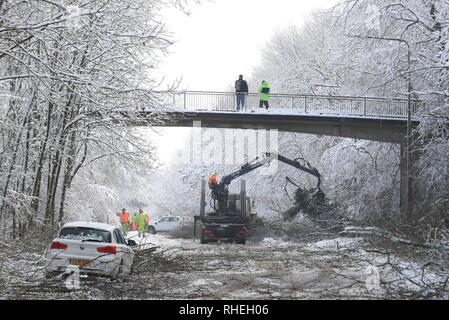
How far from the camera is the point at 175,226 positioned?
4609 centimetres

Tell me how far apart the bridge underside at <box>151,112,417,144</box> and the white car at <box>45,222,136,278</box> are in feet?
56.7

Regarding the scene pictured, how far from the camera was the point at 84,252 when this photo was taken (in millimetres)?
12398

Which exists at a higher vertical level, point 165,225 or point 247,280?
point 247,280

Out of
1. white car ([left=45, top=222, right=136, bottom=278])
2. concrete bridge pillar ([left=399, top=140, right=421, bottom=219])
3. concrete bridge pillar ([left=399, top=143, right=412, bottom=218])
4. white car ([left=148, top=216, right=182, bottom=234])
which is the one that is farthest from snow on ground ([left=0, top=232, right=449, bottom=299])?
white car ([left=148, top=216, right=182, bottom=234])

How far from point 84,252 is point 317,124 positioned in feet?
68.4

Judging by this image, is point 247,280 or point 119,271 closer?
point 119,271

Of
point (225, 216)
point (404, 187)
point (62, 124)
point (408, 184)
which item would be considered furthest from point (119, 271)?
point (404, 187)

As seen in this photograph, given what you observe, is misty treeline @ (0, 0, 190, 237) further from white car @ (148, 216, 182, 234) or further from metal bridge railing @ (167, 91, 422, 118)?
white car @ (148, 216, 182, 234)

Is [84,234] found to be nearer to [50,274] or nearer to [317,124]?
[50,274]

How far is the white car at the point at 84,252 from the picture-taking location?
12266mm

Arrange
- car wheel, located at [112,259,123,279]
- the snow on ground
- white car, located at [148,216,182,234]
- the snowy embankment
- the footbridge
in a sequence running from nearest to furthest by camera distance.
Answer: the snow on ground, the snowy embankment, car wheel, located at [112,259,123,279], the footbridge, white car, located at [148,216,182,234]

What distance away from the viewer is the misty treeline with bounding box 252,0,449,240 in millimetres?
22250
